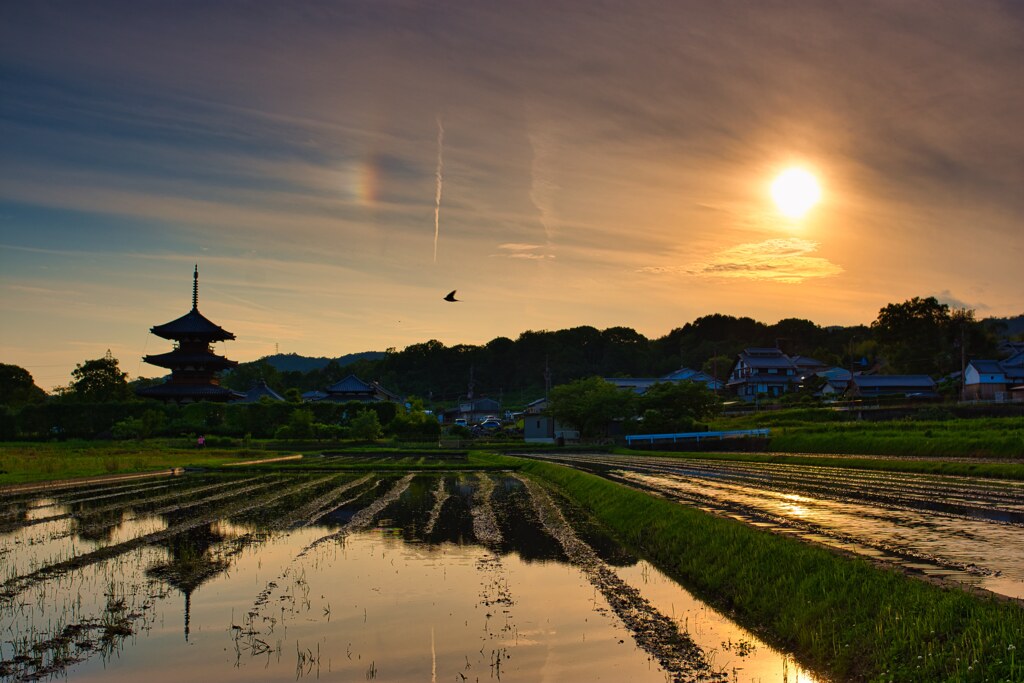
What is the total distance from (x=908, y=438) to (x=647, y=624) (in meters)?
36.6

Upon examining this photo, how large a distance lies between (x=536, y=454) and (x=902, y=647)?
48396mm

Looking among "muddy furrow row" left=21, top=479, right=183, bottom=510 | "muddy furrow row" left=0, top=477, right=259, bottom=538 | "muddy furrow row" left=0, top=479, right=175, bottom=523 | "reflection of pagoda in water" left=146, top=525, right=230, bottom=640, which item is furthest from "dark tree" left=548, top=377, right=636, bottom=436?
"reflection of pagoda in water" left=146, top=525, right=230, bottom=640

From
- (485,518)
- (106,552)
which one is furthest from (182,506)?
(485,518)

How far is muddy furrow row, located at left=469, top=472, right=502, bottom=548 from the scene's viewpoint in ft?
62.0

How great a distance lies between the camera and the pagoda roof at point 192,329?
8300 cm

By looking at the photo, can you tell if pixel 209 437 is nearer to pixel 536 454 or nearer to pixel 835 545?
pixel 536 454

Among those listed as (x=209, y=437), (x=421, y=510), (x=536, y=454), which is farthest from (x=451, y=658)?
(x=209, y=437)

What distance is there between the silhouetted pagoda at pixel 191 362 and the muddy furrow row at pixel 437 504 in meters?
52.3

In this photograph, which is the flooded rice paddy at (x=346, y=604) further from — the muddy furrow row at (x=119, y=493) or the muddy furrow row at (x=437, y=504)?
the muddy furrow row at (x=119, y=493)

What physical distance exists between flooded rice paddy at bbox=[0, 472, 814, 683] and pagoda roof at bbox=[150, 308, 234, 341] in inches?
2501

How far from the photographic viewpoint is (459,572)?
15.0m

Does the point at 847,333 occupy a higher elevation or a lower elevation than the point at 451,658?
higher

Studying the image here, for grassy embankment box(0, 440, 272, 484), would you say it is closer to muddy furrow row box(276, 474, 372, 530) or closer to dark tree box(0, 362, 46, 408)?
muddy furrow row box(276, 474, 372, 530)

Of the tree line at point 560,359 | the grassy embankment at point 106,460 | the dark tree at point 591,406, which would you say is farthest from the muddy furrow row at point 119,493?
the tree line at point 560,359
